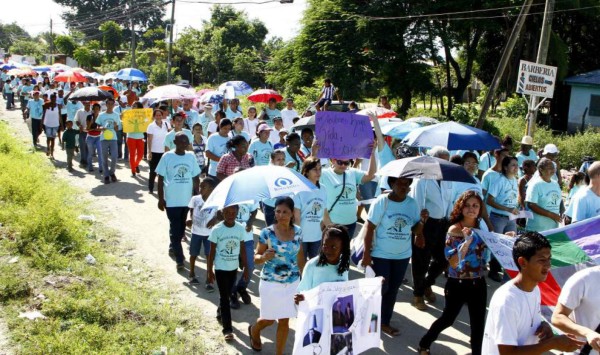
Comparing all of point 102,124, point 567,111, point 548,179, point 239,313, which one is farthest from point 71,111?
point 567,111

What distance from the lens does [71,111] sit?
54.5ft

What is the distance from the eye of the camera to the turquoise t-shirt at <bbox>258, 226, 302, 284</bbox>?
203 inches

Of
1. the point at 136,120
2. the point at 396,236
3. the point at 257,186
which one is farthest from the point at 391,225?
the point at 136,120

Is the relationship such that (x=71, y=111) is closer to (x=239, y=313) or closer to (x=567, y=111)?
(x=239, y=313)

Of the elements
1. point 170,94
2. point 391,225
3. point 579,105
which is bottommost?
point 391,225

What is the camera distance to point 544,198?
7141mm

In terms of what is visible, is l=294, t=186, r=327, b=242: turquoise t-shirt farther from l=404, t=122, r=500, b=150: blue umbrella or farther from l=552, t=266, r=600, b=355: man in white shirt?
l=552, t=266, r=600, b=355: man in white shirt

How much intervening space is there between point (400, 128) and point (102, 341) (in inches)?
255

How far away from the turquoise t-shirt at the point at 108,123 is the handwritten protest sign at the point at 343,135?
24.5 feet

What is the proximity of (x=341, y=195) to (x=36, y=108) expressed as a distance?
42.9ft

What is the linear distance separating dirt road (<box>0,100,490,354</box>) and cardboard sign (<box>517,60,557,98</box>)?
19.2 feet

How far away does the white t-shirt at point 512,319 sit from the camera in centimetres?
340

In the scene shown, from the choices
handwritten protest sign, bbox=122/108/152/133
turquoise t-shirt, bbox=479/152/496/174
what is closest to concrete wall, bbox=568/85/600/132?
turquoise t-shirt, bbox=479/152/496/174

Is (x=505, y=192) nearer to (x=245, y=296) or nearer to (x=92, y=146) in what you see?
(x=245, y=296)
